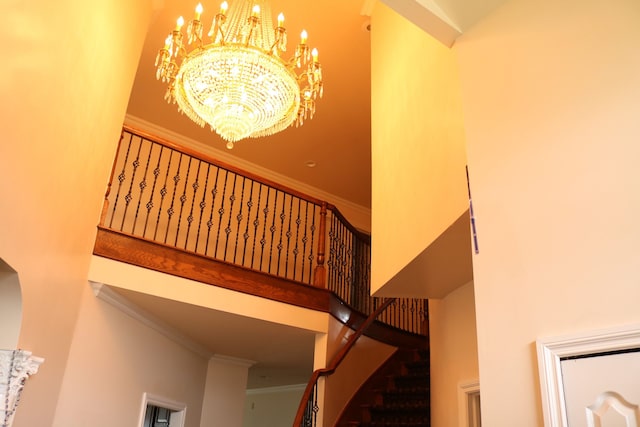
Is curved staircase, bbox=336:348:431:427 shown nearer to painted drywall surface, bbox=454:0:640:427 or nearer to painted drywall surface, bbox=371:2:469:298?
painted drywall surface, bbox=371:2:469:298

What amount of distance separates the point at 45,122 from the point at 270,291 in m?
3.04

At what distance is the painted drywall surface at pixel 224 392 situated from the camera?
712 cm

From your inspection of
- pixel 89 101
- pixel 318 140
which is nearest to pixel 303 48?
pixel 89 101

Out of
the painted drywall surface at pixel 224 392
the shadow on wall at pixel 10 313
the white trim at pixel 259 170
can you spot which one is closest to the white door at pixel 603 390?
the shadow on wall at pixel 10 313

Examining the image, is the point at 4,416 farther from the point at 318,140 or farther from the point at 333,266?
the point at 318,140

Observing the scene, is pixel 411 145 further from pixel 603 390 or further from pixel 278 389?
pixel 278 389

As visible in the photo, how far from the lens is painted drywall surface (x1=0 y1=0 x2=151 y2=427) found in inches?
108

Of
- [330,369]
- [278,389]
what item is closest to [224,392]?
[330,369]

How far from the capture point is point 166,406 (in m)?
6.04

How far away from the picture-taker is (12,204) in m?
2.79

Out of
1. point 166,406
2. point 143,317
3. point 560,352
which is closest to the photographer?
point 560,352

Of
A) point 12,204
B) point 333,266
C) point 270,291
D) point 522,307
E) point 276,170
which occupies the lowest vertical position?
point 522,307

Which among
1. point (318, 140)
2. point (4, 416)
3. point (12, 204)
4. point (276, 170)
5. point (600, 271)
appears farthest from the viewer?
point (276, 170)

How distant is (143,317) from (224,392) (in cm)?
244
